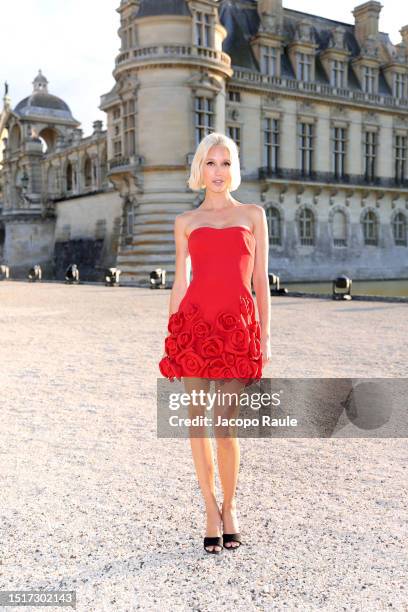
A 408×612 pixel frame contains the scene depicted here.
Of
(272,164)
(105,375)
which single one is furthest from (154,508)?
(272,164)

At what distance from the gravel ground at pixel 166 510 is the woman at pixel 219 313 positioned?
1.04ft

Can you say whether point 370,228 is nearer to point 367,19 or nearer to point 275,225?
point 275,225

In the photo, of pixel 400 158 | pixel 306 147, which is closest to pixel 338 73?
pixel 306 147

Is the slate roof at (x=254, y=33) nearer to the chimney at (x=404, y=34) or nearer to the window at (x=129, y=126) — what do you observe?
the chimney at (x=404, y=34)

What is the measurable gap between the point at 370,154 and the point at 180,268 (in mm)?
35030

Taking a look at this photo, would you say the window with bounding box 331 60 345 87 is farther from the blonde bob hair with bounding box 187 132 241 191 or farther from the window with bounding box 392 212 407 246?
the blonde bob hair with bounding box 187 132 241 191

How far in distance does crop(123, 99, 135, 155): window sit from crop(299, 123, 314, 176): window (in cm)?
939

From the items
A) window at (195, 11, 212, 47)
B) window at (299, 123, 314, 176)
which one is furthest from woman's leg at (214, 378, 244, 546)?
window at (299, 123, 314, 176)

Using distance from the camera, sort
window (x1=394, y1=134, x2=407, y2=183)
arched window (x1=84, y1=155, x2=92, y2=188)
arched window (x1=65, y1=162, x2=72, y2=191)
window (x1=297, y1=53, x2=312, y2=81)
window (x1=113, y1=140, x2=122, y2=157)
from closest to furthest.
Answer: window (x1=113, y1=140, x2=122, y2=157)
window (x1=297, y1=53, x2=312, y2=81)
window (x1=394, y1=134, x2=407, y2=183)
arched window (x1=84, y1=155, x2=92, y2=188)
arched window (x1=65, y1=162, x2=72, y2=191)

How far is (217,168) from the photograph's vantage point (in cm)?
342

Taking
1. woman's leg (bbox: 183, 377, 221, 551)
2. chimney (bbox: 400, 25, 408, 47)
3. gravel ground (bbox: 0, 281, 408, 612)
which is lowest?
gravel ground (bbox: 0, 281, 408, 612)

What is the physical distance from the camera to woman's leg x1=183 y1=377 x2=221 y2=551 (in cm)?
325

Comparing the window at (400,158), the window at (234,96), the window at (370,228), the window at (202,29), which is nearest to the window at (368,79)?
the window at (400,158)

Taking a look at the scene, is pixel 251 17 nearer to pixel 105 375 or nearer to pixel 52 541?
pixel 105 375
